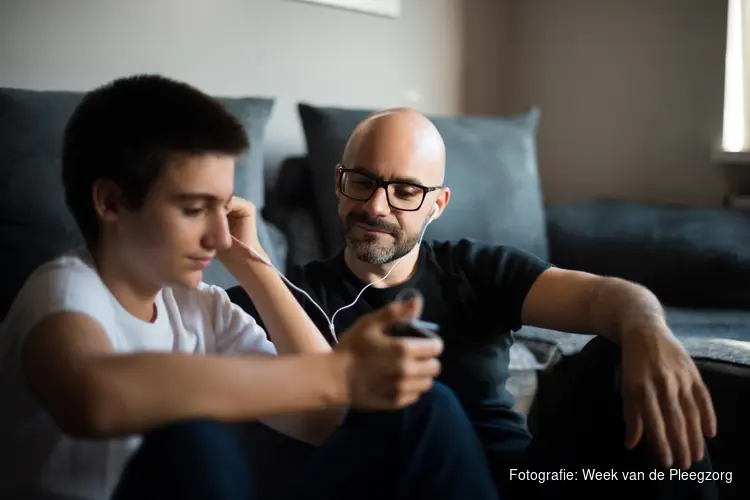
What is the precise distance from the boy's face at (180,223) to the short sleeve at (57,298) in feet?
0.19

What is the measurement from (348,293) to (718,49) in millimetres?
1563

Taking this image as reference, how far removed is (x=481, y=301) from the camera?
1.25 m

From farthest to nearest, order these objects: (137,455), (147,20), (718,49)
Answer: (718,49), (147,20), (137,455)

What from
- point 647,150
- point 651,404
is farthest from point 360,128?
point 647,150

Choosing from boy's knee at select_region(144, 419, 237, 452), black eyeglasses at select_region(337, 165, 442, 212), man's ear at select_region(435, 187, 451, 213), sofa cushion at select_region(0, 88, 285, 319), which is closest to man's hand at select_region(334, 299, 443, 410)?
boy's knee at select_region(144, 419, 237, 452)

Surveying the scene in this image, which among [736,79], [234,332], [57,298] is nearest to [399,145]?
[234,332]

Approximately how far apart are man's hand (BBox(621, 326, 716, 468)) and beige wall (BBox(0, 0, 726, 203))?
134cm

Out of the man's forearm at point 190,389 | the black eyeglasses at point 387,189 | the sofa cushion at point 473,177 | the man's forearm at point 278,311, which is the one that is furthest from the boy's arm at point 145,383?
the sofa cushion at point 473,177

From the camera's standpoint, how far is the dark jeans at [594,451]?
3.08 feet

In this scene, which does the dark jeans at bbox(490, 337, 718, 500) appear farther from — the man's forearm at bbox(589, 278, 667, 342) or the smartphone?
the smartphone

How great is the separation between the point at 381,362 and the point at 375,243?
18.4 inches

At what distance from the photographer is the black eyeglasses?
1.21 metres

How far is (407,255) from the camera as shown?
4.14 feet

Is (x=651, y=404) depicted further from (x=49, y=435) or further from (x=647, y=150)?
(x=647, y=150)
